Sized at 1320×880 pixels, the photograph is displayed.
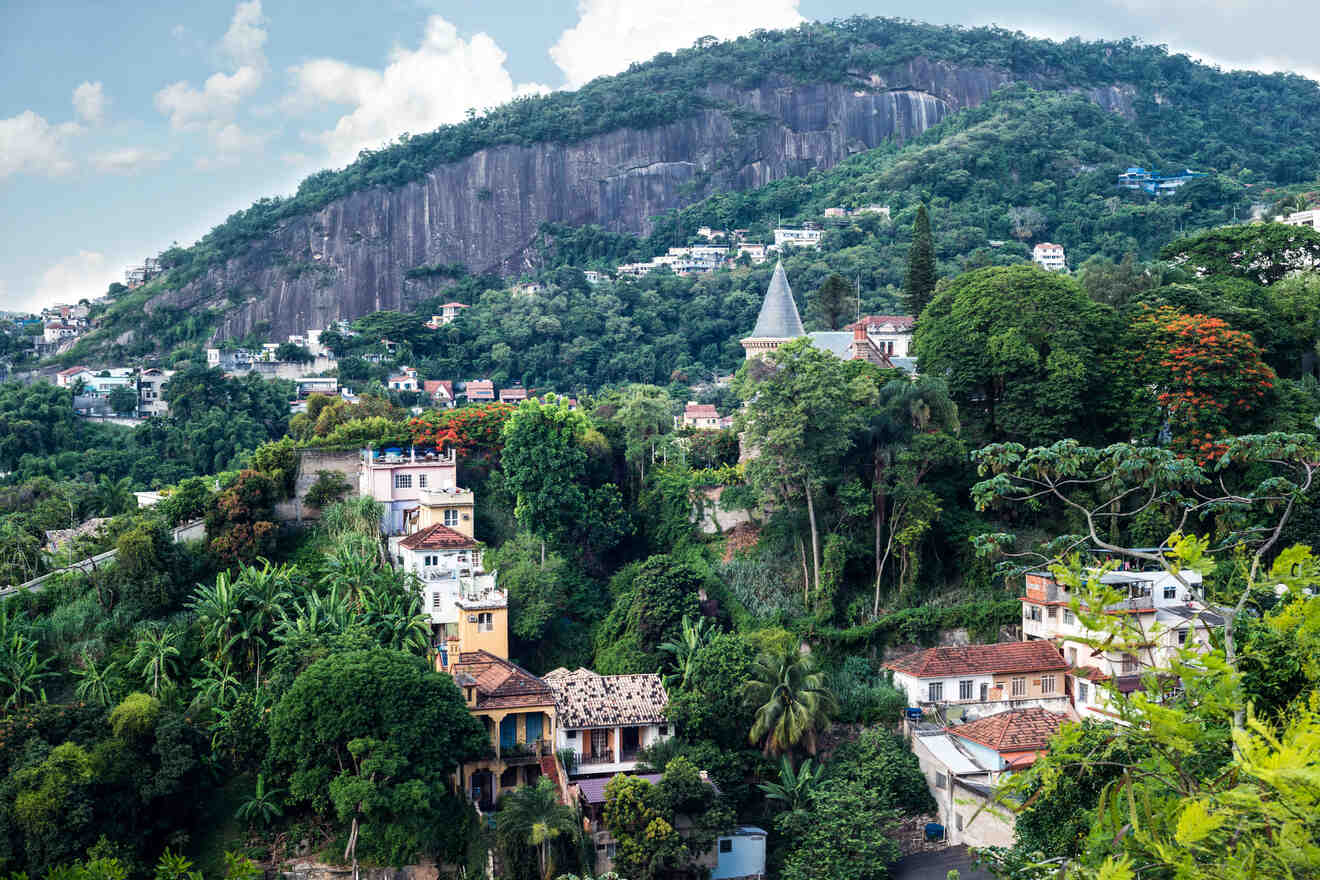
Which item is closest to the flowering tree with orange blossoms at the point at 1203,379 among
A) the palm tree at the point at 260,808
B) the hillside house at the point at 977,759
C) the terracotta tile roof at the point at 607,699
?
the hillside house at the point at 977,759

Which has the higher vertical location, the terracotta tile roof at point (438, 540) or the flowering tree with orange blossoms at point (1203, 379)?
the flowering tree with orange blossoms at point (1203, 379)

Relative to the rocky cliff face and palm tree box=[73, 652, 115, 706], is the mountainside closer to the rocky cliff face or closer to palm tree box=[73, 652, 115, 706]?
the rocky cliff face

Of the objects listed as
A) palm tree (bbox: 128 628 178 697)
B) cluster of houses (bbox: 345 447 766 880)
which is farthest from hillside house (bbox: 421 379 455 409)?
palm tree (bbox: 128 628 178 697)

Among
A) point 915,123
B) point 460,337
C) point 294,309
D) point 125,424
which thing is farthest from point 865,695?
point 915,123

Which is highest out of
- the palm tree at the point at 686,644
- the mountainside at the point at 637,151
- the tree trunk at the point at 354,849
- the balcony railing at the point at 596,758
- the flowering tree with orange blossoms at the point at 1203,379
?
the mountainside at the point at 637,151

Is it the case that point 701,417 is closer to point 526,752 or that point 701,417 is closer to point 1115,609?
point 1115,609

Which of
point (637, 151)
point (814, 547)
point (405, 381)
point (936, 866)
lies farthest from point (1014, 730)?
point (637, 151)

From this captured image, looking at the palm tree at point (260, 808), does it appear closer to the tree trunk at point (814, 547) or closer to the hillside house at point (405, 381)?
the tree trunk at point (814, 547)
